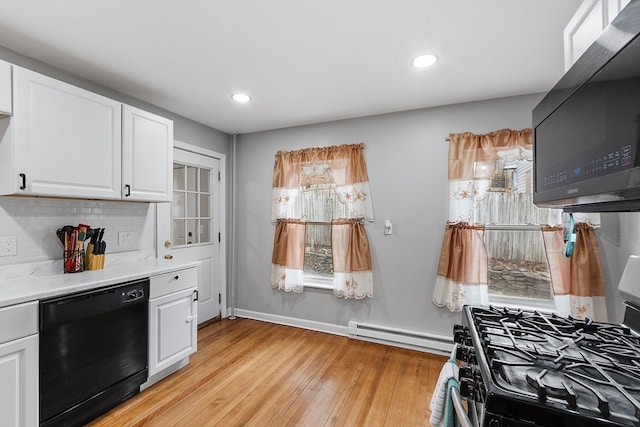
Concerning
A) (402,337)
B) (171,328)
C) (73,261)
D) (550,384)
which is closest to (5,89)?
(73,261)

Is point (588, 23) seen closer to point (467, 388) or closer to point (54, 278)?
point (467, 388)

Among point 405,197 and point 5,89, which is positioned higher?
point 5,89

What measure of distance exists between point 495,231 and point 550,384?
86.9 inches

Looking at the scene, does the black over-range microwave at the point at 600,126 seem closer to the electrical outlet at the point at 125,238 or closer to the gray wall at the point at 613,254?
the gray wall at the point at 613,254

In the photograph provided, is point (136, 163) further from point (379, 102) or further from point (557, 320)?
point (557, 320)

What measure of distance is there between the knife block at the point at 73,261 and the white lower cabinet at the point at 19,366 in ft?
1.93

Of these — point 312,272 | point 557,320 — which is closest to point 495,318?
point 557,320

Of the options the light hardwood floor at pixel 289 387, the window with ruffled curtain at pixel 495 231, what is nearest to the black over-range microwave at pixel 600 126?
the window with ruffled curtain at pixel 495 231

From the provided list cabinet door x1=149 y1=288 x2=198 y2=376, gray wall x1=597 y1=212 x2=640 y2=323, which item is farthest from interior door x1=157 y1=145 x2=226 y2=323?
gray wall x1=597 y1=212 x2=640 y2=323

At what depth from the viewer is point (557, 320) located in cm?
130

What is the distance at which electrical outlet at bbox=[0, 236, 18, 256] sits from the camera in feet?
6.03

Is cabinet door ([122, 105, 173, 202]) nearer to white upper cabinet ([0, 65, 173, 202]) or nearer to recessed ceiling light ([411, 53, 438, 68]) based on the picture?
white upper cabinet ([0, 65, 173, 202])

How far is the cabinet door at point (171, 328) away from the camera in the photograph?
7.17 feet

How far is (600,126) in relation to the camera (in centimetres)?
73
